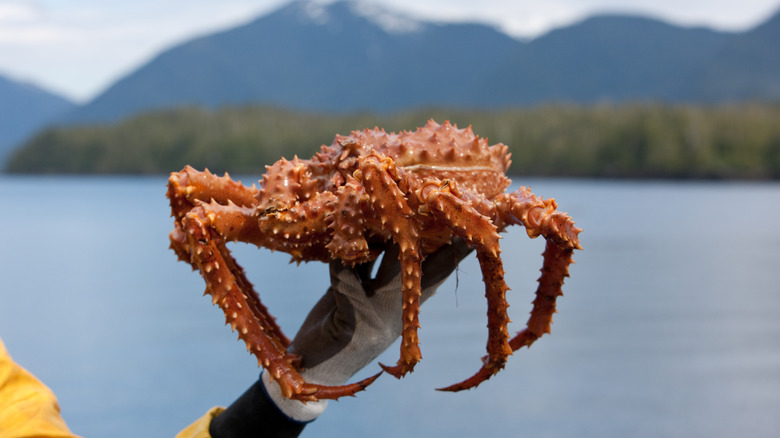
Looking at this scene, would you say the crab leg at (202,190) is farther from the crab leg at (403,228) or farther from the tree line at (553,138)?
the tree line at (553,138)

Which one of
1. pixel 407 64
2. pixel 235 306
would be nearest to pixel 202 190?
pixel 235 306

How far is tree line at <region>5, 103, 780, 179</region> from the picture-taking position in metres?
35.1

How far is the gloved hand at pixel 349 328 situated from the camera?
168 centimetres

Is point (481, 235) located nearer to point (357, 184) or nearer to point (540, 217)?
point (540, 217)

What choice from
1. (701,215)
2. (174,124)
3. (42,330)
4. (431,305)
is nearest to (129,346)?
(42,330)

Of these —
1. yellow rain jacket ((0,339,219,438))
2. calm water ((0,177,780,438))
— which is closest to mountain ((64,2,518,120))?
calm water ((0,177,780,438))

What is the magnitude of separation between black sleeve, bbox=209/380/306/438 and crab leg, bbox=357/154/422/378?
17.3 inches

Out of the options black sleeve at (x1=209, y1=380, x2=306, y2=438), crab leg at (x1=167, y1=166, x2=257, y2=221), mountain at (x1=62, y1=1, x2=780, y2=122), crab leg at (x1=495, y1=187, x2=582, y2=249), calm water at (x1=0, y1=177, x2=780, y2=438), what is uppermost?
mountain at (x1=62, y1=1, x2=780, y2=122)

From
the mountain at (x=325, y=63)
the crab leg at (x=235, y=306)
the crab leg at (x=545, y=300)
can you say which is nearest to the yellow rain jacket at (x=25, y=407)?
the crab leg at (x=235, y=306)

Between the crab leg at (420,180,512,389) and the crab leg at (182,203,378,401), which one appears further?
the crab leg at (182,203,378,401)

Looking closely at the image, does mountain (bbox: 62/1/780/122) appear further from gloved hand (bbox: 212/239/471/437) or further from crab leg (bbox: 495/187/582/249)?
crab leg (bbox: 495/187/582/249)

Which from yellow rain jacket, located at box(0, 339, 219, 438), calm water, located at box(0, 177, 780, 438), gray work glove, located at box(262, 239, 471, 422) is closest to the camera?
yellow rain jacket, located at box(0, 339, 219, 438)

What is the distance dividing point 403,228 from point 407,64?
476 feet

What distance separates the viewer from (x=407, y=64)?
14350 centimetres
